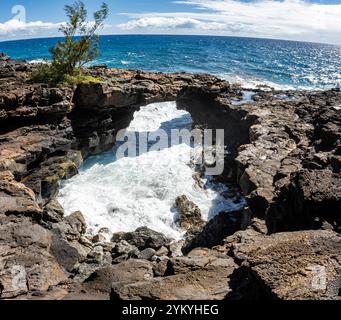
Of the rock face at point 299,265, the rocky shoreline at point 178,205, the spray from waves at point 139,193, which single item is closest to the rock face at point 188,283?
the rocky shoreline at point 178,205

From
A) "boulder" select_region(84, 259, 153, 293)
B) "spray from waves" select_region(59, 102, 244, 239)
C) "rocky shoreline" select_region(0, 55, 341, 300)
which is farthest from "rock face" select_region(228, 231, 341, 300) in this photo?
"spray from waves" select_region(59, 102, 244, 239)

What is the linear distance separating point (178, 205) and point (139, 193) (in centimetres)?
287

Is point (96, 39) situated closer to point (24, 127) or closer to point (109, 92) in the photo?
point (109, 92)

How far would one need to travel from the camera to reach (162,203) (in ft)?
67.7

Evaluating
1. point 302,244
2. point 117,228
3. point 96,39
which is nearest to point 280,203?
point 302,244

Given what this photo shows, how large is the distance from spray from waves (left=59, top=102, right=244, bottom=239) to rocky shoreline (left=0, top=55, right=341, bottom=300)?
42.2 inches

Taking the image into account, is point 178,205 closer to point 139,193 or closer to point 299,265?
point 139,193

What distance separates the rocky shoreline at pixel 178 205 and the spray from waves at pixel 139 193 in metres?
1.07

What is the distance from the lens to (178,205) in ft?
65.6

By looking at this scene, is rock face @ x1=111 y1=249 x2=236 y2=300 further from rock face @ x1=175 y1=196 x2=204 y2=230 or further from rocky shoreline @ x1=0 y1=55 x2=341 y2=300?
rock face @ x1=175 y1=196 x2=204 y2=230

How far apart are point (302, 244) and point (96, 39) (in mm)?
20367

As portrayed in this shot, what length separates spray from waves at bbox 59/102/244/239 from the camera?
1897 cm

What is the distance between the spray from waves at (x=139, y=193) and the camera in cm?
1897

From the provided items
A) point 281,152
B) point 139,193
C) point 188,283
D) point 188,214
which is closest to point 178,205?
point 188,214
